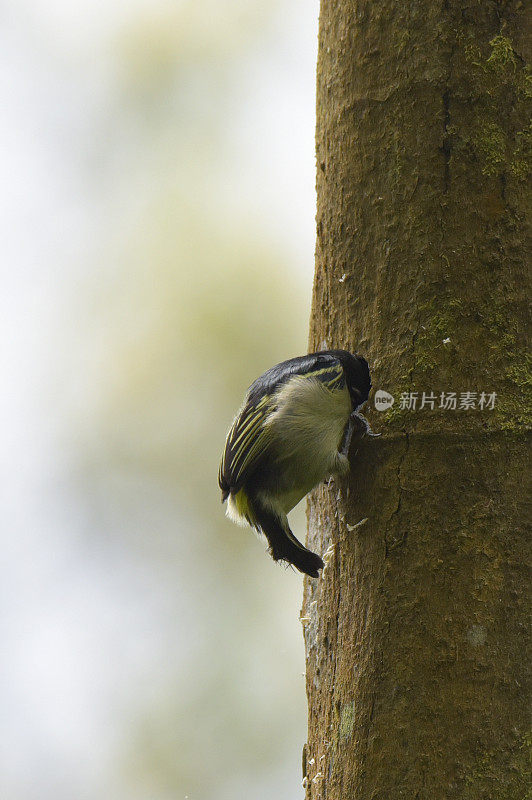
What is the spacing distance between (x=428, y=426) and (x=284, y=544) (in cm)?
64

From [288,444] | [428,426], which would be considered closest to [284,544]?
[288,444]

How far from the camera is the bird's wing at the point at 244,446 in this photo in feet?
8.75

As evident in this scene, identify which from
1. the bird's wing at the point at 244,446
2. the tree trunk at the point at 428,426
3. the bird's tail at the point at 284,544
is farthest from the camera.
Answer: the bird's wing at the point at 244,446

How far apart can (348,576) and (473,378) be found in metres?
0.67

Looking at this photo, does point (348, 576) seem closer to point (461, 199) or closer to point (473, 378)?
point (473, 378)

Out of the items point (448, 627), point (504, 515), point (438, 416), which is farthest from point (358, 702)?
point (438, 416)

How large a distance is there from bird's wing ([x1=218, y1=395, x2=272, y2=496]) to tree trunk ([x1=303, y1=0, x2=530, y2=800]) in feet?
0.89

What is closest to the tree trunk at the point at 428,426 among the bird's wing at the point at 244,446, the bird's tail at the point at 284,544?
the bird's tail at the point at 284,544

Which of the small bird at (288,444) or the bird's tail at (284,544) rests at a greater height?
the small bird at (288,444)

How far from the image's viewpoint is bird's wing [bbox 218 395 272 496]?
2666 mm

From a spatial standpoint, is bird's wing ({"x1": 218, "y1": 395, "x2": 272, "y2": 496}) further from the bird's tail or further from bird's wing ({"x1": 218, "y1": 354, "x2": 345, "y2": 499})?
the bird's tail

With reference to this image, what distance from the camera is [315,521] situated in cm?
283

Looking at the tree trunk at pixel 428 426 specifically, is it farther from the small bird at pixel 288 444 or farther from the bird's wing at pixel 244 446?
the bird's wing at pixel 244 446

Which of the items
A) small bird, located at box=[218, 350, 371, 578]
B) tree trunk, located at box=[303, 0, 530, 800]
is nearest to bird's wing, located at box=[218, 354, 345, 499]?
small bird, located at box=[218, 350, 371, 578]
